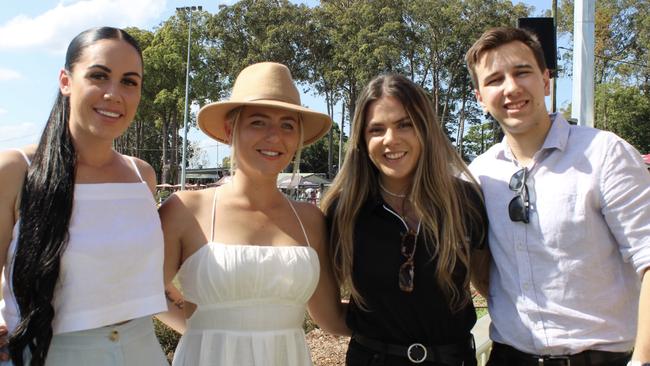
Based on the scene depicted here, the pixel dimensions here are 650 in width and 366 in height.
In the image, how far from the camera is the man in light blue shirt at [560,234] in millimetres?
2400

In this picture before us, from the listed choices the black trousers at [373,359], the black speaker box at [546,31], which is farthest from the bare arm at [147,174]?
the black speaker box at [546,31]

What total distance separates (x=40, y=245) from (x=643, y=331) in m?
2.30

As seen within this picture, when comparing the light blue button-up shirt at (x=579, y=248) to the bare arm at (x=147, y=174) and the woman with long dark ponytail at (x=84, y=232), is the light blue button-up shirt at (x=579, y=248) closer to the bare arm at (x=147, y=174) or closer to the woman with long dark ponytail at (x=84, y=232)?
the woman with long dark ponytail at (x=84, y=232)

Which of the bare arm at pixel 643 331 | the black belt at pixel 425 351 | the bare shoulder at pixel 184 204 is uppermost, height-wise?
the bare shoulder at pixel 184 204

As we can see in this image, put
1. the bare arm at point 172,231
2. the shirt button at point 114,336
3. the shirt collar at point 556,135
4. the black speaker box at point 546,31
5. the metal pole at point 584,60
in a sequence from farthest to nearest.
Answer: the metal pole at point 584,60
the black speaker box at point 546,31
the bare arm at point 172,231
the shirt collar at point 556,135
the shirt button at point 114,336

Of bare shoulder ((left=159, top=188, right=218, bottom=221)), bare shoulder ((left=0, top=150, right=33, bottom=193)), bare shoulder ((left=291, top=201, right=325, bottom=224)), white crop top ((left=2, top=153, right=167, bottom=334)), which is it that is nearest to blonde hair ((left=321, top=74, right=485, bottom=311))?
bare shoulder ((left=291, top=201, right=325, bottom=224))

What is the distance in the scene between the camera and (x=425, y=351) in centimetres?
264

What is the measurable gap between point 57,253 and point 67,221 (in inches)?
5.3

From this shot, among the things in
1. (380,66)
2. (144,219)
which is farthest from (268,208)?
(380,66)

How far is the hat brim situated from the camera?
2.83 m

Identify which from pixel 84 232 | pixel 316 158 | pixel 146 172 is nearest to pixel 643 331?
pixel 84 232

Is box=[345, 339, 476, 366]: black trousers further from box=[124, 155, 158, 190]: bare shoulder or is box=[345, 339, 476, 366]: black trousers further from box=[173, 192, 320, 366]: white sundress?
box=[124, 155, 158, 190]: bare shoulder

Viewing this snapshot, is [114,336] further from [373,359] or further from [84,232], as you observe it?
[373,359]

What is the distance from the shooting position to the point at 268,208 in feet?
9.81
